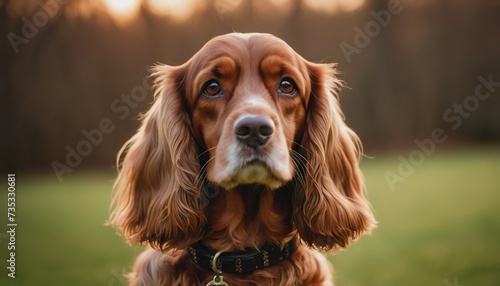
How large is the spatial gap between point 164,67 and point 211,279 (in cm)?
116

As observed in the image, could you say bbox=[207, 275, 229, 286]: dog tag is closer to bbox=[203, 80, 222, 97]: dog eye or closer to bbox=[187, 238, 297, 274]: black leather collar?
bbox=[187, 238, 297, 274]: black leather collar

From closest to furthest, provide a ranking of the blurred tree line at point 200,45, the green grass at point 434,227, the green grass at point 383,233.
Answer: the green grass at point 383,233
the green grass at point 434,227
the blurred tree line at point 200,45

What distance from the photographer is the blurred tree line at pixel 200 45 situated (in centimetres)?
598

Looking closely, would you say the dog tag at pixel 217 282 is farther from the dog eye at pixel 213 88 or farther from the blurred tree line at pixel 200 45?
the blurred tree line at pixel 200 45

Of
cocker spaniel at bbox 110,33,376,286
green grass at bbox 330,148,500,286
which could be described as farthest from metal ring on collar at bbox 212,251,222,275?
green grass at bbox 330,148,500,286

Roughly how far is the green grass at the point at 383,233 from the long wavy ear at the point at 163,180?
1507 mm

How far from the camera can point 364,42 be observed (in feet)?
26.6

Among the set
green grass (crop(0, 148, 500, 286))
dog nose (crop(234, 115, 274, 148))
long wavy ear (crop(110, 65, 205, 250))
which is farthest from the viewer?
green grass (crop(0, 148, 500, 286))

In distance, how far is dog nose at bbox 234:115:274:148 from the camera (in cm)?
248

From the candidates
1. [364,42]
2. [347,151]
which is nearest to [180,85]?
[347,151]

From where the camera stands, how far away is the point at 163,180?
2.91m

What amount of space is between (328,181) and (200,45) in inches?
154

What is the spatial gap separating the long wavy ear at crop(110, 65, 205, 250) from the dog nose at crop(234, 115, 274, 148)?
0.44 meters

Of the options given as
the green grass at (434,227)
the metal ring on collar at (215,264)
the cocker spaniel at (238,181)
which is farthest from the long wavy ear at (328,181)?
the green grass at (434,227)
